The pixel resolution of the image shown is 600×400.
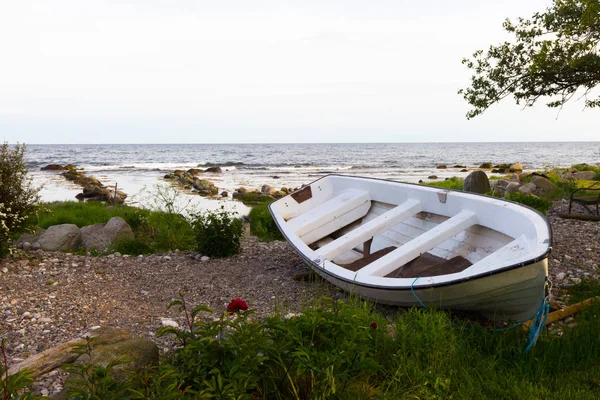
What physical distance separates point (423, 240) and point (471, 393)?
71.2 inches

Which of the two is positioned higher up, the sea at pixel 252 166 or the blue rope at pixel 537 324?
the blue rope at pixel 537 324

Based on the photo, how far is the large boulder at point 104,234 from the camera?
24.5 feet

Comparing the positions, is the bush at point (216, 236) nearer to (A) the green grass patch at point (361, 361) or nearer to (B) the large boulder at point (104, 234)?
(B) the large boulder at point (104, 234)

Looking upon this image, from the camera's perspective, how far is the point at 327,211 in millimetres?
6551

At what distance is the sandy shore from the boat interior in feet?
1.87

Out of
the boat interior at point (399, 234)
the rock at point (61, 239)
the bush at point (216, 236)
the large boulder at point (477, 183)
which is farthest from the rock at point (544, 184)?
the rock at point (61, 239)

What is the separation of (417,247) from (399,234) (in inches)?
60.9

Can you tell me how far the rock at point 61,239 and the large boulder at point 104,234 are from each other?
127mm

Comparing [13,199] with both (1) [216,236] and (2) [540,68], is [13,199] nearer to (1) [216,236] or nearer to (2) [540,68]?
(1) [216,236]

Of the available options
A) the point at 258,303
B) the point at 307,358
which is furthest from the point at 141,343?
the point at 258,303

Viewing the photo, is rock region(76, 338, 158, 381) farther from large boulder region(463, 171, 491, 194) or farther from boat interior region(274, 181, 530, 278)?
large boulder region(463, 171, 491, 194)

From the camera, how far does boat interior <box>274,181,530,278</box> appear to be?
436 centimetres

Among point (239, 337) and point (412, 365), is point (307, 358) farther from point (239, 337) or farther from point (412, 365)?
point (412, 365)

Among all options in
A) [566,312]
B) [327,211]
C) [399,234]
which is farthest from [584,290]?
[327,211]
